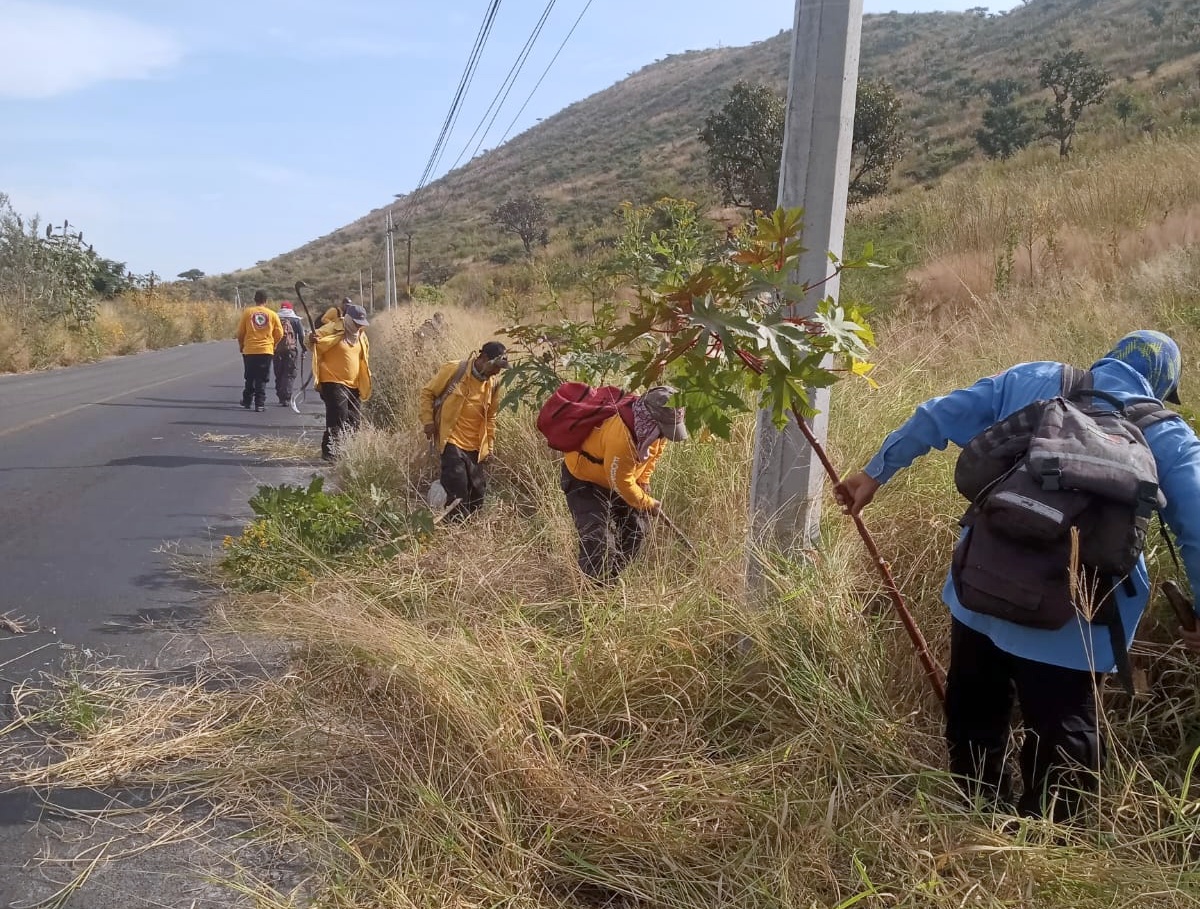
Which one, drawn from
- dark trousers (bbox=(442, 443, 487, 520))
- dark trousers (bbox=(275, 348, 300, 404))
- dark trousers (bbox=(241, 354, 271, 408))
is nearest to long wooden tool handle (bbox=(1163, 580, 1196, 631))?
dark trousers (bbox=(442, 443, 487, 520))

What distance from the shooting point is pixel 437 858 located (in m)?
2.58

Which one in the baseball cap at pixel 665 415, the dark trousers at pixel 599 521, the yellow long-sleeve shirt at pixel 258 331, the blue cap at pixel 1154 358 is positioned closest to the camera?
the blue cap at pixel 1154 358

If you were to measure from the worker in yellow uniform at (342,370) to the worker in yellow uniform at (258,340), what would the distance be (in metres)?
4.15

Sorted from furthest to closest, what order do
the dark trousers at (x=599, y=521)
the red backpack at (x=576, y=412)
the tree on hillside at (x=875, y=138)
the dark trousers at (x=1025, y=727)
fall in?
the tree on hillside at (x=875, y=138)
the red backpack at (x=576, y=412)
the dark trousers at (x=599, y=521)
the dark trousers at (x=1025, y=727)

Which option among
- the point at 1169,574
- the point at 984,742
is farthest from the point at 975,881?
the point at 1169,574

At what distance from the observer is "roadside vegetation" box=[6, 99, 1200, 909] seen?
2.38 meters

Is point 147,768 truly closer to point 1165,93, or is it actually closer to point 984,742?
point 984,742

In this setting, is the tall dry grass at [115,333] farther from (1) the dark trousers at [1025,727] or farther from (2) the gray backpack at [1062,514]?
(2) the gray backpack at [1062,514]

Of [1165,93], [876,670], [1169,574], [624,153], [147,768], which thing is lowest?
[147,768]

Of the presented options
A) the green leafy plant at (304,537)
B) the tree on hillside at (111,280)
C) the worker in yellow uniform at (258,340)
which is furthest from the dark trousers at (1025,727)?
the tree on hillside at (111,280)

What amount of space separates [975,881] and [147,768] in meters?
2.77

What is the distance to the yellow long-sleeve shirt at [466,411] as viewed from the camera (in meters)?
6.26

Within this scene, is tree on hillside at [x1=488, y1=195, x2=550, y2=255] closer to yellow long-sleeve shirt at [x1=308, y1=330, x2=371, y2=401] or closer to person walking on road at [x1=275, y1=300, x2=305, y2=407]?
person walking on road at [x1=275, y1=300, x2=305, y2=407]

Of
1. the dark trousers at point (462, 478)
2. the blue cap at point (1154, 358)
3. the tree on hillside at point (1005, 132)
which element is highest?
the tree on hillside at point (1005, 132)
